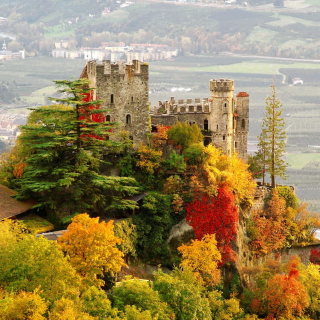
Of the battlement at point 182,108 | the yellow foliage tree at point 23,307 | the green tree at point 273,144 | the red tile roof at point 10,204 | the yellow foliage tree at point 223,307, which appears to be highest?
the battlement at point 182,108

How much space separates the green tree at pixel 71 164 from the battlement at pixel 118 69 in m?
4.37

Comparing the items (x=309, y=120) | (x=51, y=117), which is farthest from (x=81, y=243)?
(x=309, y=120)

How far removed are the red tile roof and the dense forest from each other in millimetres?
695

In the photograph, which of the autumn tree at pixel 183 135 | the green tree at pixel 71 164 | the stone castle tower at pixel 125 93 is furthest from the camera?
the autumn tree at pixel 183 135

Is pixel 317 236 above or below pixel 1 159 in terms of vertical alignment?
below

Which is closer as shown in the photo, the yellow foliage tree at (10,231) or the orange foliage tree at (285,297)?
the yellow foliage tree at (10,231)

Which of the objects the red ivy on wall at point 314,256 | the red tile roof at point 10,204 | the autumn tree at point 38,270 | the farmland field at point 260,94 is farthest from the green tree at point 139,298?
the farmland field at point 260,94

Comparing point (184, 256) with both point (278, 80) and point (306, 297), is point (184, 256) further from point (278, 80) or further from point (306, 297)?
point (278, 80)

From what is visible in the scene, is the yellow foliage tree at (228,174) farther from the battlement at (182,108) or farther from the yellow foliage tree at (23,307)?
the yellow foliage tree at (23,307)

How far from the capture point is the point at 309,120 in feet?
495

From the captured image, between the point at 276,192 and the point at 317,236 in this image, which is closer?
the point at 276,192

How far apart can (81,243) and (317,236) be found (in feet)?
108

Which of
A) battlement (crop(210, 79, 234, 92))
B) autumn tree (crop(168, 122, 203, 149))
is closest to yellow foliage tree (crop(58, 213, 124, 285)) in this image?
autumn tree (crop(168, 122, 203, 149))

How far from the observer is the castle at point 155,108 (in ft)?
197
